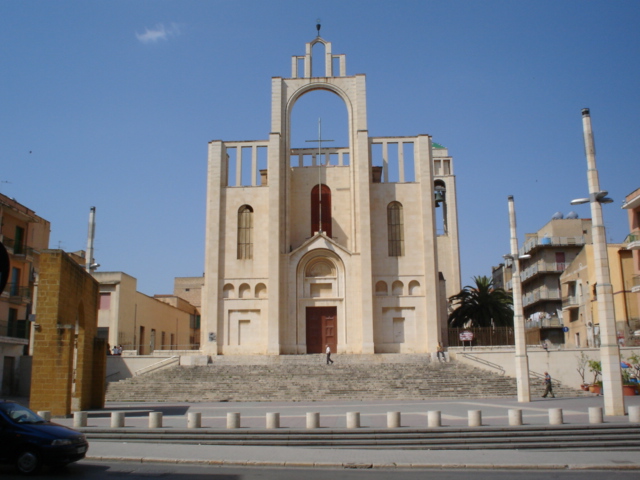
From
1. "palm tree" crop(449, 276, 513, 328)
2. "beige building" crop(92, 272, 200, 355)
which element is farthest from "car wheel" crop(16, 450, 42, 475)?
"palm tree" crop(449, 276, 513, 328)

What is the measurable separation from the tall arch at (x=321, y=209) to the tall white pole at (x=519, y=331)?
697 inches

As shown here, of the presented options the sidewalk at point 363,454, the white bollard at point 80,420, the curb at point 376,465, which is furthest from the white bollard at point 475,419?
the white bollard at point 80,420

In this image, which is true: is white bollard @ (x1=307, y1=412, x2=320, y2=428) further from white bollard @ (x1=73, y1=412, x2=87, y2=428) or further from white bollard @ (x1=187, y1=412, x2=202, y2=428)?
white bollard @ (x1=73, y1=412, x2=87, y2=428)

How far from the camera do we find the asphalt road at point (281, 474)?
11.2 metres

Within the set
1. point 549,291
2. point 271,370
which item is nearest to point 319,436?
point 271,370

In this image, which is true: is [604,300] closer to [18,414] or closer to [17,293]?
[18,414]

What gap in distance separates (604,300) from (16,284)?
99.9ft

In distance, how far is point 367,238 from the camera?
38.5m

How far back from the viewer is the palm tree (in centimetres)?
4538

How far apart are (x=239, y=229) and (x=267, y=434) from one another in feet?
84.1

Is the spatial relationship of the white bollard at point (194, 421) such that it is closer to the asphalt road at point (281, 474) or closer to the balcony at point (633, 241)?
the asphalt road at point (281, 474)

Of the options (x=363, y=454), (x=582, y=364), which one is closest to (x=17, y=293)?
(x=363, y=454)

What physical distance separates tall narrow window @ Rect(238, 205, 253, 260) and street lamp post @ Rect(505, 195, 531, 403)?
18.8 m

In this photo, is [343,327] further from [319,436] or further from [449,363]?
[319,436]
